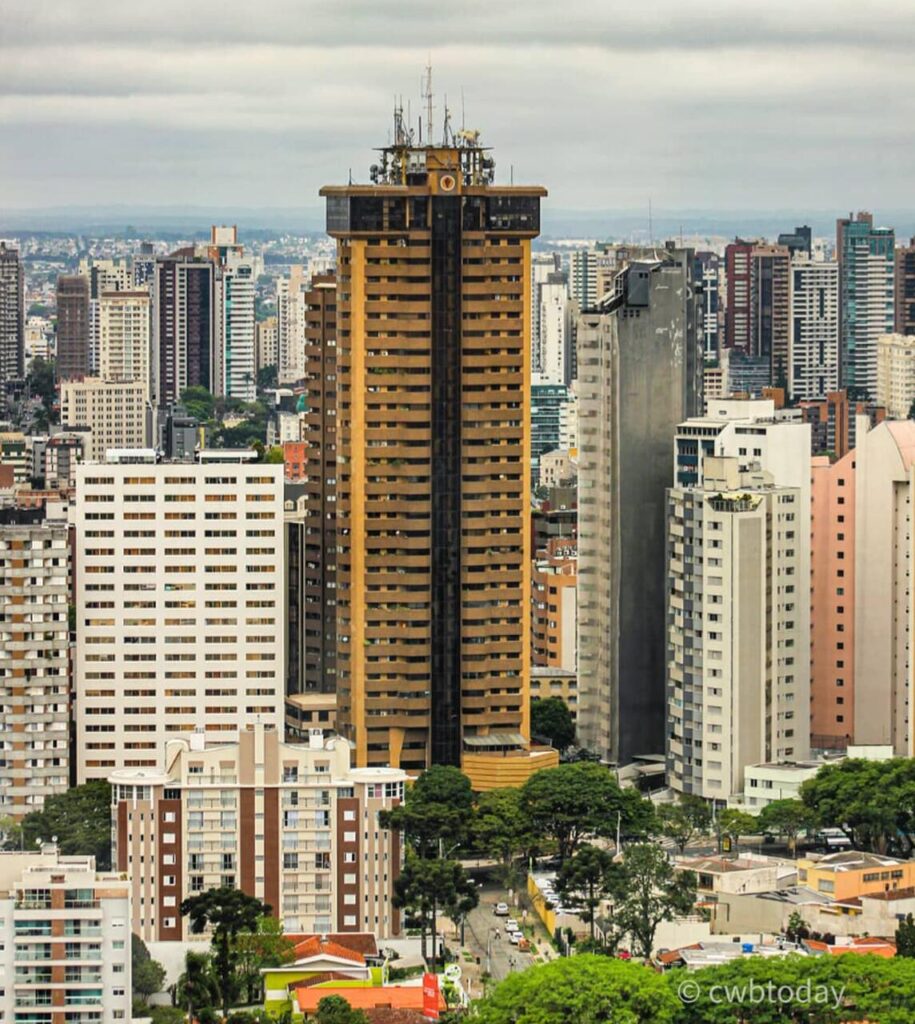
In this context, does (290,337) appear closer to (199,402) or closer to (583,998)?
(199,402)

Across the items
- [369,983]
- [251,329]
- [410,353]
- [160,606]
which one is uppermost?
[251,329]

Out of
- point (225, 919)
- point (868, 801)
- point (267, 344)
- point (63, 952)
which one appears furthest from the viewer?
point (267, 344)

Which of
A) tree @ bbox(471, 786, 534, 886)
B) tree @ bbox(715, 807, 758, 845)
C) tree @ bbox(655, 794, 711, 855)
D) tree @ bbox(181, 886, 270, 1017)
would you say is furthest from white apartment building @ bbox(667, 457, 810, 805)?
tree @ bbox(181, 886, 270, 1017)

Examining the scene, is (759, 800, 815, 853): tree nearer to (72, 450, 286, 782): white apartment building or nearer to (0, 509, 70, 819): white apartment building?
(72, 450, 286, 782): white apartment building

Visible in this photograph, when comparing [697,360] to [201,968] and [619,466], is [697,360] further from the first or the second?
[201,968]

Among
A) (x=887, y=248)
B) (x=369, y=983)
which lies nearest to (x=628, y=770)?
(x=369, y=983)

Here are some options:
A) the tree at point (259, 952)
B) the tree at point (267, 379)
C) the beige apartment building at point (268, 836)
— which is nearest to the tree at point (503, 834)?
the beige apartment building at point (268, 836)

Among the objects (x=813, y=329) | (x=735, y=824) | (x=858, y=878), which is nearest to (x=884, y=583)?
(x=735, y=824)
